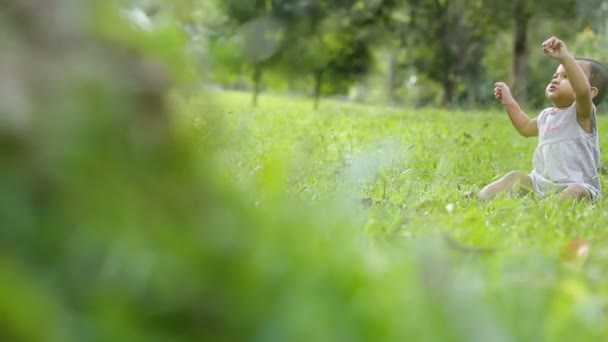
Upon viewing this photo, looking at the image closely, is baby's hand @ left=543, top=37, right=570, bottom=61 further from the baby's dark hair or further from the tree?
the tree

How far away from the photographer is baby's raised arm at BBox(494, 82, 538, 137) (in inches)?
166

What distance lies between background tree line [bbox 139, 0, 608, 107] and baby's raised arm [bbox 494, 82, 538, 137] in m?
3.21

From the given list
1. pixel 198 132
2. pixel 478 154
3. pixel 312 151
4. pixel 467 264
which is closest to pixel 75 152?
pixel 198 132

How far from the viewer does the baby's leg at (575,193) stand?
3.72 m

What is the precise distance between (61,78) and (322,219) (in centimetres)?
31

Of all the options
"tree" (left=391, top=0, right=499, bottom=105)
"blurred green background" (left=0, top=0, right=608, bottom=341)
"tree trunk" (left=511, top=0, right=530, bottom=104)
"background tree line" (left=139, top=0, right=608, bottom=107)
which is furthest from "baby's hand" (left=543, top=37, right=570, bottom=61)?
"tree" (left=391, top=0, right=499, bottom=105)

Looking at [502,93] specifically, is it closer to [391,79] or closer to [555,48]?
[555,48]

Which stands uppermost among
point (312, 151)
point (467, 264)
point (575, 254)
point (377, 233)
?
point (312, 151)

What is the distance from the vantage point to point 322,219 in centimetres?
90

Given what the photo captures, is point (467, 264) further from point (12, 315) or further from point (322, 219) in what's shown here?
point (12, 315)

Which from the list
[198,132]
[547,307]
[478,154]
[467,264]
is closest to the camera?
[198,132]

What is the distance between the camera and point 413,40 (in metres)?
22.3

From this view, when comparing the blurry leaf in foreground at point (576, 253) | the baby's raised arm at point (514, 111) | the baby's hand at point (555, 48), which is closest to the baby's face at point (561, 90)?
the baby's raised arm at point (514, 111)

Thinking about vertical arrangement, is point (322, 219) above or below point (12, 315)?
above
